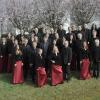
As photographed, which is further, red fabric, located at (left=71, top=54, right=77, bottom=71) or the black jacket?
red fabric, located at (left=71, top=54, right=77, bottom=71)

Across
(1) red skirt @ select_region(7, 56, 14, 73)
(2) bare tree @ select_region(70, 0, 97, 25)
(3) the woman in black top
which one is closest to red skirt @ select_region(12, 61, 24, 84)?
(1) red skirt @ select_region(7, 56, 14, 73)

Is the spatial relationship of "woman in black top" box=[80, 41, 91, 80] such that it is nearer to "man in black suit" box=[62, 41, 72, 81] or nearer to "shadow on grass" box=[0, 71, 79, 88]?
"shadow on grass" box=[0, 71, 79, 88]

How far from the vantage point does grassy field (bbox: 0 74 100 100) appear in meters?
17.4

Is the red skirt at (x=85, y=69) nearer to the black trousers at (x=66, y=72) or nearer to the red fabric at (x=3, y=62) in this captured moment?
the black trousers at (x=66, y=72)

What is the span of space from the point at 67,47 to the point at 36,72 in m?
1.84

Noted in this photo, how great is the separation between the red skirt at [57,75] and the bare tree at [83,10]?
16028 mm

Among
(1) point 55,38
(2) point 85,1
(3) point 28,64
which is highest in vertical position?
(2) point 85,1

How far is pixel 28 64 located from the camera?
19.7 m

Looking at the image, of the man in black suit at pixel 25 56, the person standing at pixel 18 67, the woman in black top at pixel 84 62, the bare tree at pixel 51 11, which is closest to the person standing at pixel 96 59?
the woman in black top at pixel 84 62

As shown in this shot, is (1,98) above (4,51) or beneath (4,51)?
beneath

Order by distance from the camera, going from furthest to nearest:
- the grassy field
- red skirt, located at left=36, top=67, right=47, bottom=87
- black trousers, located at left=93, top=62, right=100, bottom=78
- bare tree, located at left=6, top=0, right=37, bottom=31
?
bare tree, located at left=6, top=0, right=37, bottom=31 < black trousers, located at left=93, top=62, right=100, bottom=78 < red skirt, located at left=36, top=67, right=47, bottom=87 < the grassy field

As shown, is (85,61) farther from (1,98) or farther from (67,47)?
(1,98)

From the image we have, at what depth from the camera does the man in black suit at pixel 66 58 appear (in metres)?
18.8

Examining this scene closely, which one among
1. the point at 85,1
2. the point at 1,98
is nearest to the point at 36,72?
the point at 1,98
